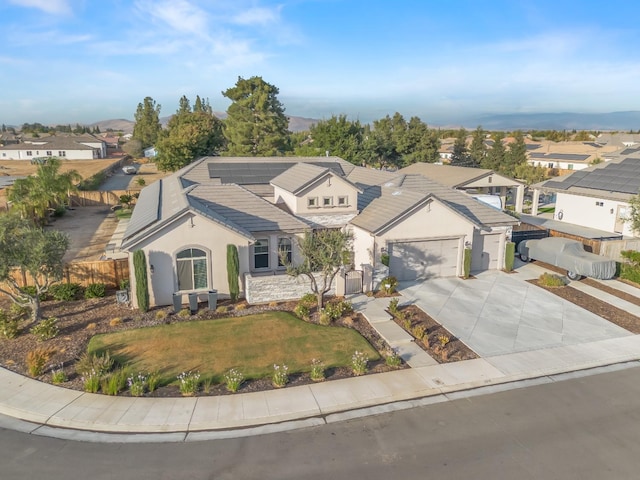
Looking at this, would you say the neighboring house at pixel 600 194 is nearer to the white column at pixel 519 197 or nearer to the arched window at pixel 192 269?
the white column at pixel 519 197

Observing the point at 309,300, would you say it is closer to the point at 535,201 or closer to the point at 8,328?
the point at 8,328

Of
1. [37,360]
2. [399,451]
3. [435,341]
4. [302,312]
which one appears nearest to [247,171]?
[302,312]

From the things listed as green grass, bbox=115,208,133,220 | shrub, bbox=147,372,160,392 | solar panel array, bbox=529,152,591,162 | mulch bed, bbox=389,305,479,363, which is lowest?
mulch bed, bbox=389,305,479,363

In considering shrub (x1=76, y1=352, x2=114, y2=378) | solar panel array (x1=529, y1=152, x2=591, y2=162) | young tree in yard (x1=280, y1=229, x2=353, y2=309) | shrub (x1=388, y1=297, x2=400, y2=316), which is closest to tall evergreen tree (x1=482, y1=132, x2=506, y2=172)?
solar panel array (x1=529, y1=152, x2=591, y2=162)

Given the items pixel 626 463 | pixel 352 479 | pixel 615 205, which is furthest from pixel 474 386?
pixel 615 205

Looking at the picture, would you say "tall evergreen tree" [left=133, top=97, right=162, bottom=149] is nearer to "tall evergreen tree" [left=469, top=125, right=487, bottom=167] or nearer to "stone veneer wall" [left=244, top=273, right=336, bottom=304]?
"tall evergreen tree" [left=469, top=125, right=487, bottom=167]

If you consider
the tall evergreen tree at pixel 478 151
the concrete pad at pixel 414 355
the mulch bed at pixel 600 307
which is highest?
the tall evergreen tree at pixel 478 151

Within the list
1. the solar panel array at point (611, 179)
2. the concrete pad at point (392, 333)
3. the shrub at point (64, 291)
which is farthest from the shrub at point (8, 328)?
the solar panel array at point (611, 179)
